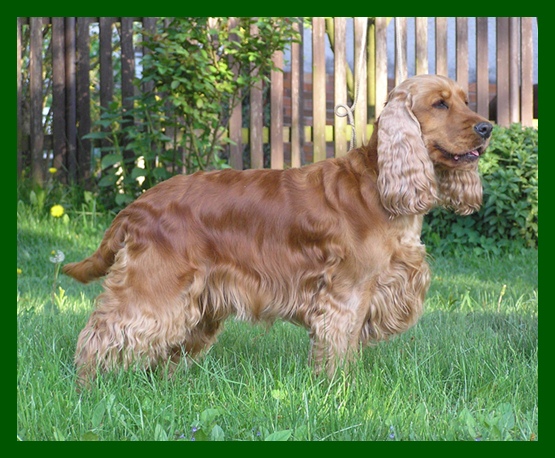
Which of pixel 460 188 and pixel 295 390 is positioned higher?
pixel 460 188

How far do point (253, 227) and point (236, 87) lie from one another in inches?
146

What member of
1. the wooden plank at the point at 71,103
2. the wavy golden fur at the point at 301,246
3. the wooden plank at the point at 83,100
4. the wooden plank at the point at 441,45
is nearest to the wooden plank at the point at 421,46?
the wooden plank at the point at 441,45

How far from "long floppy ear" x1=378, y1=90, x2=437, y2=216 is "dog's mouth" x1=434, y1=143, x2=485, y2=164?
0.23ft

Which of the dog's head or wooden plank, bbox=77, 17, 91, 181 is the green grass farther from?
wooden plank, bbox=77, 17, 91, 181

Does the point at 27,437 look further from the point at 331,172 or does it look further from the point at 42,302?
the point at 42,302

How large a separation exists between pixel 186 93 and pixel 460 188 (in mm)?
3563

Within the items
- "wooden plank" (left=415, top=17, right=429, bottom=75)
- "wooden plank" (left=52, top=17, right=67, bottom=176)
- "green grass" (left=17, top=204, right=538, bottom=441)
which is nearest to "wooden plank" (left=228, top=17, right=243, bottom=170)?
"wooden plank" (left=52, top=17, right=67, bottom=176)

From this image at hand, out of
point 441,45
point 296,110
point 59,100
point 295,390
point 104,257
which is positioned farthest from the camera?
point 441,45

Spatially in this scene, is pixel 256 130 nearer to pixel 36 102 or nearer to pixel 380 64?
pixel 380 64

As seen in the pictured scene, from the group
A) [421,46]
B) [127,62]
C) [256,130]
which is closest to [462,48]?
[421,46]

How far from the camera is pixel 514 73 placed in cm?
804

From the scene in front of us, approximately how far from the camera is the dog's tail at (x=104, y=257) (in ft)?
11.6

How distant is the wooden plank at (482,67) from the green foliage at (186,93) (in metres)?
2.04

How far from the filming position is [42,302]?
509cm
